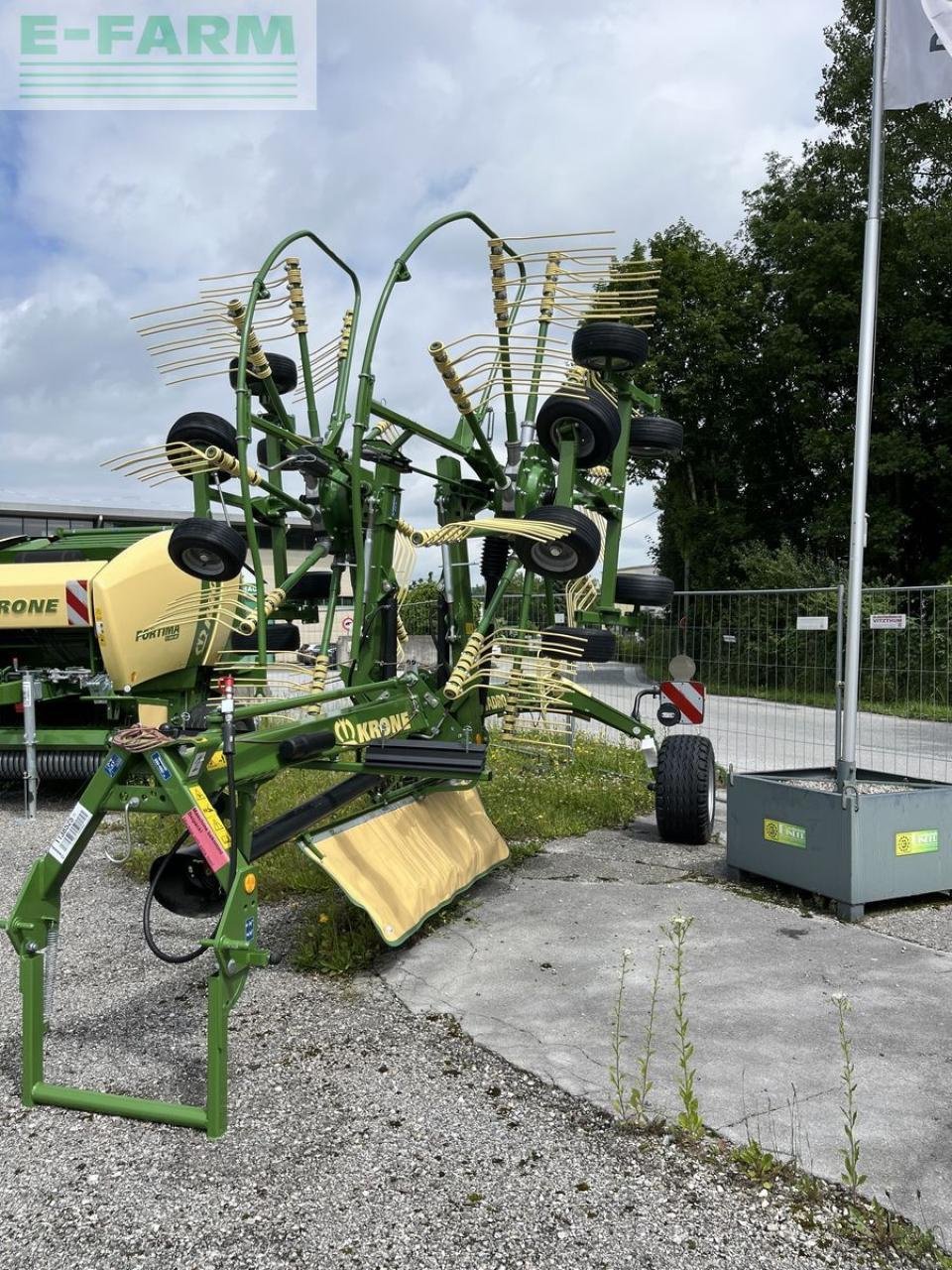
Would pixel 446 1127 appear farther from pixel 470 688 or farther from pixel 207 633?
pixel 207 633

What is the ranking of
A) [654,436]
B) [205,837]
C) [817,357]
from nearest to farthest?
1. [205,837]
2. [654,436]
3. [817,357]

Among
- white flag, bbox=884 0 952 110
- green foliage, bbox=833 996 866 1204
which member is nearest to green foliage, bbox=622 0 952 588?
white flag, bbox=884 0 952 110

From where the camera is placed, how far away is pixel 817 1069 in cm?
344

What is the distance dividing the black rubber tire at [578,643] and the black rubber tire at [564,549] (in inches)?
19.3

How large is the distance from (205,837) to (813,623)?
5352mm

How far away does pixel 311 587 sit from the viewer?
5.73 metres

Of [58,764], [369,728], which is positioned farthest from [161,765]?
[58,764]

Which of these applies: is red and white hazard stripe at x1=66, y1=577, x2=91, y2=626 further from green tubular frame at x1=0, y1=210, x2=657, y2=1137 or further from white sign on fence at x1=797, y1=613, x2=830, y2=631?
white sign on fence at x1=797, y1=613, x2=830, y2=631

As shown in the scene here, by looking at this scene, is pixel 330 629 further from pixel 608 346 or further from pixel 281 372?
pixel 608 346

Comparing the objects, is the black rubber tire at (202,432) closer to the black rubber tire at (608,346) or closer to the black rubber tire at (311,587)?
the black rubber tire at (311,587)

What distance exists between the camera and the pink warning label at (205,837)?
124 inches

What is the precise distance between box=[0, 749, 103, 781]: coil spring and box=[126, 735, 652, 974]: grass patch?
572mm

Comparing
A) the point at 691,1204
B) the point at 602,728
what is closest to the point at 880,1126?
the point at 691,1204

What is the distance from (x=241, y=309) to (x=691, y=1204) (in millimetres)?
4321
